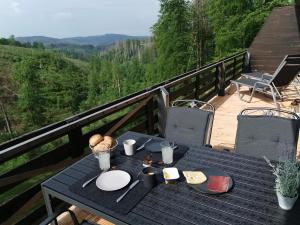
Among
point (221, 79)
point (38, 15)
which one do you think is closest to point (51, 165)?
point (221, 79)

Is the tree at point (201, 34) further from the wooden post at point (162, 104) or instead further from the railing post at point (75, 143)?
the railing post at point (75, 143)

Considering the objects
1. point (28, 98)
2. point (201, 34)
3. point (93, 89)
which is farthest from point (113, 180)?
point (93, 89)

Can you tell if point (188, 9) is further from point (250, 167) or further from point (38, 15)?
point (38, 15)

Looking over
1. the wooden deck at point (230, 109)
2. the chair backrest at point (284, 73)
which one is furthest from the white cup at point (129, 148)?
the chair backrest at point (284, 73)

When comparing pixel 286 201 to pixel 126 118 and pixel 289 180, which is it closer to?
pixel 289 180

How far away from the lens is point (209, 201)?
150 cm

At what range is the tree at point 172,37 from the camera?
69.7 ft

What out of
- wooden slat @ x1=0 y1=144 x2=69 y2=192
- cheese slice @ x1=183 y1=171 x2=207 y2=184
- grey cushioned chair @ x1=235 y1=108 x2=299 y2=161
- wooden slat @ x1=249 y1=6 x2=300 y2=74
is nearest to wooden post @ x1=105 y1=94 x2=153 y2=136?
wooden slat @ x1=0 y1=144 x2=69 y2=192

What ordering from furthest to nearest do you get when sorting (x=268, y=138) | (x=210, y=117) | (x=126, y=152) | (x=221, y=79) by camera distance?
1. (x=221, y=79)
2. (x=210, y=117)
3. (x=268, y=138)
4. (x=126, y=152)

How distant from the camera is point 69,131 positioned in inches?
97.9

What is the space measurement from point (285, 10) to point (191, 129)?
26.5ft

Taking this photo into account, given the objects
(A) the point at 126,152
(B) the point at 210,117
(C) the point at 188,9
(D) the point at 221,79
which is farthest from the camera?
(C) the point at 188,9

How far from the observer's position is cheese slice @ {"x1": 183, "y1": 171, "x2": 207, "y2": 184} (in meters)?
1.66

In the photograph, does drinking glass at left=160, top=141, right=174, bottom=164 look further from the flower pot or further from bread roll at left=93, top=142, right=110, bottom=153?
the flower pot
